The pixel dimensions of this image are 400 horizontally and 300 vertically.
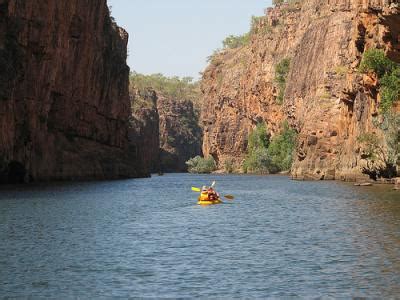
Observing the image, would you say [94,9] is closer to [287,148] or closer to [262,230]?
[287,148]

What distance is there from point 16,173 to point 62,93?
934 inches

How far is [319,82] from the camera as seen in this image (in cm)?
13012

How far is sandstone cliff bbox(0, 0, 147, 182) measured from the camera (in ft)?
263

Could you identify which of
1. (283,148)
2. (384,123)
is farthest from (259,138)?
(384,123)

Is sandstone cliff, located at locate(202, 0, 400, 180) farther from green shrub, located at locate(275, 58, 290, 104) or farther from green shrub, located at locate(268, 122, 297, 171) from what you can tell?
green shrub, located at locate(268, 122, 297, 171)

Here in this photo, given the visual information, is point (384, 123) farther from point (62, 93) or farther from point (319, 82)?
point (319, 82)

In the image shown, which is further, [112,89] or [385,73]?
[112,89]

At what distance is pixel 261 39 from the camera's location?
18662 centimetres

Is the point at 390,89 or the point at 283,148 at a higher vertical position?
the point at 390,89

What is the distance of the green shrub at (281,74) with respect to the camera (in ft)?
552

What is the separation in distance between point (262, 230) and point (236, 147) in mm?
159520

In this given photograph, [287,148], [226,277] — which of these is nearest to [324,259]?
[226,277]

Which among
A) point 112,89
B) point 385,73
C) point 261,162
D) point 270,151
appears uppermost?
point 112,89

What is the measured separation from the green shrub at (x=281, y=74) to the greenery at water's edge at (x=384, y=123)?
82.1 metres
